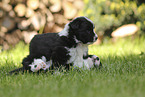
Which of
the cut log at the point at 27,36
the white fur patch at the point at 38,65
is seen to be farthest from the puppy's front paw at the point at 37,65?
the cut log at the point at 27,36

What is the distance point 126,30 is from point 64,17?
1.40 metres

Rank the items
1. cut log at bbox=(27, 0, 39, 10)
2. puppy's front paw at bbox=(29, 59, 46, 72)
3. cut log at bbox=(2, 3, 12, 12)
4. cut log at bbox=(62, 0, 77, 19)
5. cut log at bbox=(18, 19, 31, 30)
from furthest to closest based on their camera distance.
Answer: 1. cut log at bbox=(62, 0, 77, 19)
2. cut log at bbox=(18, 19, 31, 30)
3. cut log at bbox=(27, 0, 39, 10)
4. cut log at bbox=(2, 3, 12, 12)
5. puppy's front paw at bbox=(29, 59, 46, 72)

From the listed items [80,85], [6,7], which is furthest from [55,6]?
[80,85]

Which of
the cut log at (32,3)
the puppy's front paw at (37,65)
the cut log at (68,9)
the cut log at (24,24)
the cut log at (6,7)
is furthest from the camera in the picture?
the cut log at (68,9)

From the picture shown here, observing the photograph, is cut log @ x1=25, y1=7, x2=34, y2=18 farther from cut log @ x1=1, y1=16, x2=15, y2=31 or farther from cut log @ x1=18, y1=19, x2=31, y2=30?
cut log @ x1=1, y1=16, x2=15, y2=31

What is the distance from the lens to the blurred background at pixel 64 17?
4.09 meters

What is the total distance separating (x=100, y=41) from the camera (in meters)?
4.43

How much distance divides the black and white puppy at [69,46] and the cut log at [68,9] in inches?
86.4

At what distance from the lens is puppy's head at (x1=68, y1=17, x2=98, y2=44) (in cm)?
212

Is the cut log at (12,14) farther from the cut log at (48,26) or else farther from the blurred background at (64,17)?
the cut log at (48,26)

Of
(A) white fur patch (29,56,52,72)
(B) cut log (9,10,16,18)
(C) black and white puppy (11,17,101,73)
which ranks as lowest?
(A) white fur patch (29,56,52,72)

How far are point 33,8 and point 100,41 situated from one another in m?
1.66

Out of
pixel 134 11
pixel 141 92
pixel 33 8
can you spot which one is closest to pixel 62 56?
pixel 141 92

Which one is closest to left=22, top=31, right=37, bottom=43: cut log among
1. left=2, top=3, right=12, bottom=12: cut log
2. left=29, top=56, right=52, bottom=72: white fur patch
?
left=2, top=3, right=12, bottom=12: cut log
